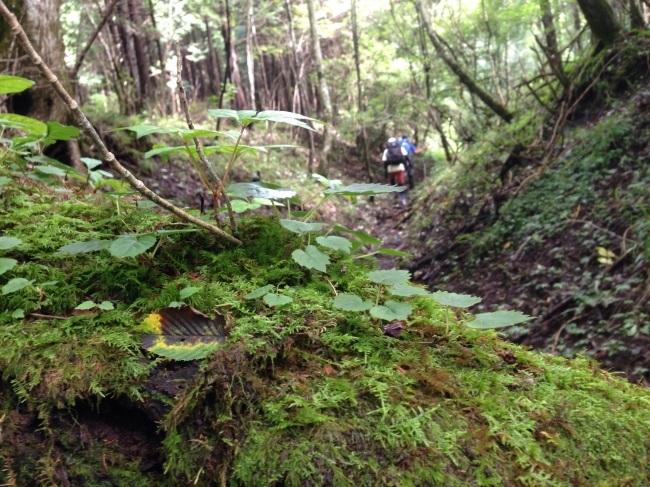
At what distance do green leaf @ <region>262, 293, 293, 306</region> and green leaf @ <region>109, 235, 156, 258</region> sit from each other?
44 centimetres

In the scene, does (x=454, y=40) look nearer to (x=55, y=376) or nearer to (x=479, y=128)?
(x=479, y=128)

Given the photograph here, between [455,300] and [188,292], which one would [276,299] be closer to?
[188,292]

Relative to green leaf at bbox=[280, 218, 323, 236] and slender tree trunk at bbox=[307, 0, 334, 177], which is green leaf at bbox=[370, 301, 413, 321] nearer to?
green leaf at bbox=[280, 218, 323, 236]

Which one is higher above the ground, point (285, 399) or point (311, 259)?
point (311, 259)

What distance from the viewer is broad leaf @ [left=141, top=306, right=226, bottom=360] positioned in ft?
4.04

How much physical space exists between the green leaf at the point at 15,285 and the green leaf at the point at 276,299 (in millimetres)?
791

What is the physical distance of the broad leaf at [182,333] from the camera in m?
1.23

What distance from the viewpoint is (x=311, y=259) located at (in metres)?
1.47

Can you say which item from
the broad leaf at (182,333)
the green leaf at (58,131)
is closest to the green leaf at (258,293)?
the broad leaf at (182,333)

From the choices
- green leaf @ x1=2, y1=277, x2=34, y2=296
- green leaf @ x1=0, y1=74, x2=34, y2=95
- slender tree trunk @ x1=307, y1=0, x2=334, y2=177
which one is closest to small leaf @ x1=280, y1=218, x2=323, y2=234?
green leaf @ x1=2, y1=277, x2=34, y2=296

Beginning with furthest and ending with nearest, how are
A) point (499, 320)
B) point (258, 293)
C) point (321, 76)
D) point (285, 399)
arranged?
point (321, 76)
point (258, 293)
point (499, 320)
point (285, 399)

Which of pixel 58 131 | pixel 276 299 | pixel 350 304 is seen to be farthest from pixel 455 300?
pixel 58 131

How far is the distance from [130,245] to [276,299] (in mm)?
551

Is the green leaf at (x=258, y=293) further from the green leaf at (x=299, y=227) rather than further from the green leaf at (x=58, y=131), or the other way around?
the green leaf at (x=58, y=131)
